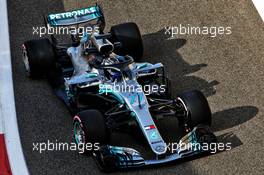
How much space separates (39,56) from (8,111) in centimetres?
113

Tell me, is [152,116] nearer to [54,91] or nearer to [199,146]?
[199,146]

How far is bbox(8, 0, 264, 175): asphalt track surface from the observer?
1283 cm

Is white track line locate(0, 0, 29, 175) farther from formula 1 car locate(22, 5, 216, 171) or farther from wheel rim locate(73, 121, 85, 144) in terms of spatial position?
wheel rim locate(73, 121, 85, 144)

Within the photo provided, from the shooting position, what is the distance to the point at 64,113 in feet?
46.1

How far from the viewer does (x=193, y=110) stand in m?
13.0

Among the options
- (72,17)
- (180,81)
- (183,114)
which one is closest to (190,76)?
(180,81)

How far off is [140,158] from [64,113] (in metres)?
2.08

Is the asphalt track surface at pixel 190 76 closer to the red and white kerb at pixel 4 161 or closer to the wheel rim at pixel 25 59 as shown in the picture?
the wheel rim at pixel 25 59

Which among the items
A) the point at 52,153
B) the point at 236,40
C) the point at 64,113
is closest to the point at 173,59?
the point at 236,40

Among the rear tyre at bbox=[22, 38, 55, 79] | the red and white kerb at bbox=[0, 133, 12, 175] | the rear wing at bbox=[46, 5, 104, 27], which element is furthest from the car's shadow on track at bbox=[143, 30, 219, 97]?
the red and white kerb at bbox=[0, 133, 12, 175]

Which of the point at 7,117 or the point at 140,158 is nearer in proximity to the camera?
the point at 140,158

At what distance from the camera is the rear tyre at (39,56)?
578 inches

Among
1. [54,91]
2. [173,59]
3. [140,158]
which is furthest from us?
[173,59]

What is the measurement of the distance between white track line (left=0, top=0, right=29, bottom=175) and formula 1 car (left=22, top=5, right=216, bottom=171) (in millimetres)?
492
